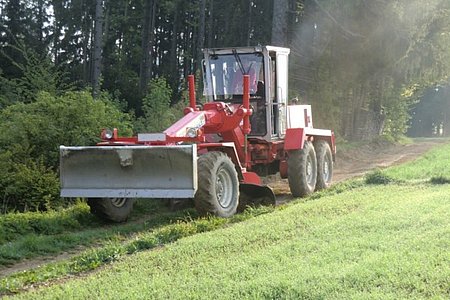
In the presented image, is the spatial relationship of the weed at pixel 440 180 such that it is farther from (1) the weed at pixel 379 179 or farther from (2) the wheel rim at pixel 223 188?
(2) the wheel rim at pixel 223 188

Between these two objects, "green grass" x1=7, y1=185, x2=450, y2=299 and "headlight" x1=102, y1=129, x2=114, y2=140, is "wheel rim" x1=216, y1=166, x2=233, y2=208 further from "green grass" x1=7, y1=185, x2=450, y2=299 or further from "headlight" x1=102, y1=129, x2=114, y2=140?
"headlight" x1=102, y1=129, x2=114, y2=140

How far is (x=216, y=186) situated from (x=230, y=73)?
3.24 metres

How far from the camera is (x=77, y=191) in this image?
9.75 m

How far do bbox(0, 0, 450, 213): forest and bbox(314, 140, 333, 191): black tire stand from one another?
15.3ft

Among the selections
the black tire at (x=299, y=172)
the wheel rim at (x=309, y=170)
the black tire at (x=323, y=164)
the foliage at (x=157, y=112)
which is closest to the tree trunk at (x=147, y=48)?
the foliage at (x=157, y=112)

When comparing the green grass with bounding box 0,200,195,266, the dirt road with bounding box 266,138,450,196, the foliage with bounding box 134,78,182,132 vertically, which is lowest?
the green grass with bounding box 0,200,195,266

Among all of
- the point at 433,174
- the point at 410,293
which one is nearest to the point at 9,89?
the point at 433,174

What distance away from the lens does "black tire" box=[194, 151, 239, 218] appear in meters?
9.62

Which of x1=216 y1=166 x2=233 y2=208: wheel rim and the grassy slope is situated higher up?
x1=216 y1=166 x2=233 y2=208: wheel rim

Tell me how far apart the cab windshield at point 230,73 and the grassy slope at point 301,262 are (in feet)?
13.2

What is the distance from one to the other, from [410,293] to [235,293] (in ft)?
4.58


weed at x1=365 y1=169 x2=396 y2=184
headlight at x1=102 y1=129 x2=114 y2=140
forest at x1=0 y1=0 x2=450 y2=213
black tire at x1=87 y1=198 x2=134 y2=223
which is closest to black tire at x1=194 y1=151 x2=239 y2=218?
black tire at x1=87 y1=198 x2=134 y2=223

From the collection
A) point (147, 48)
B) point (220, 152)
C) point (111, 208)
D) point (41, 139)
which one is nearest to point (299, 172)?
point (220, 152)

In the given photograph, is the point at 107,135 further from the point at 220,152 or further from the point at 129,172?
the point at 220,152
